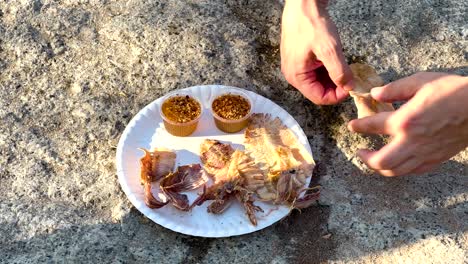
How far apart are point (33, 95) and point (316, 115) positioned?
133 cm

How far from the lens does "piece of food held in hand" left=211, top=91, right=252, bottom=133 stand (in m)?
2.59

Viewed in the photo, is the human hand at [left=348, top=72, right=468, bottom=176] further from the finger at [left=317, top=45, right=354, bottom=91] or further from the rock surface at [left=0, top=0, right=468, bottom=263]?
the rock surface at [left=0, top=0, right=468, bottom=263]

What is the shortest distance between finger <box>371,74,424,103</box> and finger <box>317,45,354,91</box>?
19 centimetres

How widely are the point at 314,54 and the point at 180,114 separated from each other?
63 centimetres

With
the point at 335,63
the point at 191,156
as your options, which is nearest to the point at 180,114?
the point at 191,156

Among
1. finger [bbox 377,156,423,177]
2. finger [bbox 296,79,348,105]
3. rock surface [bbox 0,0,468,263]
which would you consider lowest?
rock surface [bbox 0,0,468,263]

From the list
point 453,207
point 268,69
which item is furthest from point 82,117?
point 453,207

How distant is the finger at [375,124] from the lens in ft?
7.11

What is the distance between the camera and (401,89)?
2188 millimetres

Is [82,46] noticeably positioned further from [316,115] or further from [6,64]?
[316,115]

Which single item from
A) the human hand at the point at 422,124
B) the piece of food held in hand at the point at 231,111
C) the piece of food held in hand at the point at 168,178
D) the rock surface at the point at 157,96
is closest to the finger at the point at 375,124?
the human hand at the point at 422,124

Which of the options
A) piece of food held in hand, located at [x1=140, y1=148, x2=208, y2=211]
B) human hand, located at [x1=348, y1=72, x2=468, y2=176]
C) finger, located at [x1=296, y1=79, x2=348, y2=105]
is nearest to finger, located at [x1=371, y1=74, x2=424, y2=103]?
human hand, located at [x1=348, y1=72, x2=468, y2=176]

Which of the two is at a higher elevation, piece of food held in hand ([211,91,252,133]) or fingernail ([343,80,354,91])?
fingernail ([343,80,354,91])

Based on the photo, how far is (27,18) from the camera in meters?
3.05
